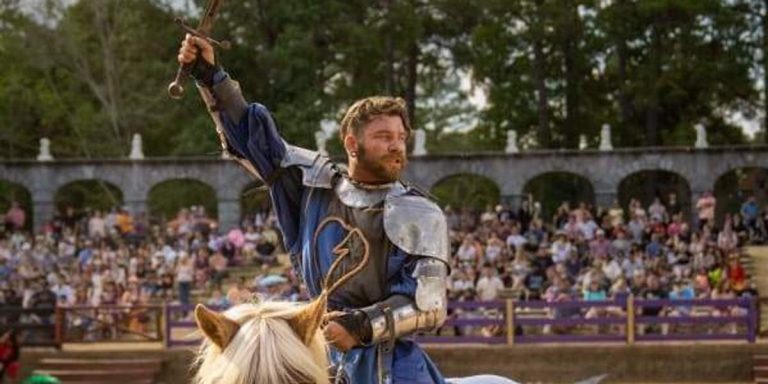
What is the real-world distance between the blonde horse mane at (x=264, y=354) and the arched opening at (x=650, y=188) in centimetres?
3188

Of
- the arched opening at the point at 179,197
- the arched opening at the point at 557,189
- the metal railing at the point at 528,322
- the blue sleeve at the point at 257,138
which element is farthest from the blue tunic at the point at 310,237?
the arched opening at the point at 179,197

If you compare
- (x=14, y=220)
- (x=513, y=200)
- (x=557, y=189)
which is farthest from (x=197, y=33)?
(x=557, y=189)

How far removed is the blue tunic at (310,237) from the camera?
3893 mm

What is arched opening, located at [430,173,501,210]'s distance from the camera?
42.2 m

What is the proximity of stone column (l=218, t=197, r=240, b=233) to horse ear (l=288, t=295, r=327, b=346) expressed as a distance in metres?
26.6

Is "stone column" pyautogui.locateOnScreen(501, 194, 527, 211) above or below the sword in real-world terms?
above

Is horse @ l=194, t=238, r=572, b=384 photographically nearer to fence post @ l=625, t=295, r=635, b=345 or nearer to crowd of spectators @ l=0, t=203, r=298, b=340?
crowd of spectators @ l=0, t=203, r=298, b=340

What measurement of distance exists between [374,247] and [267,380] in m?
0.96

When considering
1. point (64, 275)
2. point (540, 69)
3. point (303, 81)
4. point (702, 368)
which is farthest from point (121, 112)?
point (702, 368)

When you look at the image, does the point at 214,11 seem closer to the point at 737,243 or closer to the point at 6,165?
the point at 737,243

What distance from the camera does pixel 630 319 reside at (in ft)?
56.6

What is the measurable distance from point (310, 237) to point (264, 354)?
1.03 meters

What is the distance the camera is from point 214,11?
3939 millimetres

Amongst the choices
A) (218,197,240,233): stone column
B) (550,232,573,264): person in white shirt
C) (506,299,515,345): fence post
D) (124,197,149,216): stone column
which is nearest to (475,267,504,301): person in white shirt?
(506,299,515,345): fence post
